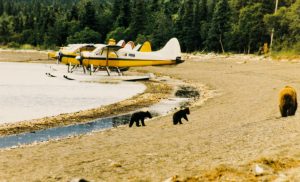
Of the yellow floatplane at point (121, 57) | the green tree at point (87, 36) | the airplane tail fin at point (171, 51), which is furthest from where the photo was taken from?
the green tree at point (87, 36)

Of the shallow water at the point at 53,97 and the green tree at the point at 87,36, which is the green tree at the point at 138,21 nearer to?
the green tree at the point at 87,36

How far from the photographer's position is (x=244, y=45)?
2594 inches

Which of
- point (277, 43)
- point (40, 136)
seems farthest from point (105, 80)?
point (277, 43)

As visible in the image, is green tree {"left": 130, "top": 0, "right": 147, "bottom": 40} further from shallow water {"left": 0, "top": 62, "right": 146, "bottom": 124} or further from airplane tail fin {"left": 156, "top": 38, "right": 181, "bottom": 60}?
shallow water {"left": 0, "top": 62, "right": 146, "bottom": 124}

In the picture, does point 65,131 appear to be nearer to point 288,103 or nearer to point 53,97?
point 288,103

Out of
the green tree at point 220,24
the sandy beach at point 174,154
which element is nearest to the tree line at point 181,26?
the green tree at point 220,24

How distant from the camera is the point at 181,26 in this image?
7706 cm

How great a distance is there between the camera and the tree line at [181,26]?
A: 191 ft

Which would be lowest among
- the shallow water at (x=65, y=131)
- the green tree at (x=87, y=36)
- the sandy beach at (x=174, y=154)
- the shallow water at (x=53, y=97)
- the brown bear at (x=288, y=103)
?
the shallow water at (x=53, y=97)

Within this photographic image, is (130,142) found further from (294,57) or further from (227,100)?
(294,57)

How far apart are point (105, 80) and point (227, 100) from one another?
13.1 m

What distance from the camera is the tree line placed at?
58.2m

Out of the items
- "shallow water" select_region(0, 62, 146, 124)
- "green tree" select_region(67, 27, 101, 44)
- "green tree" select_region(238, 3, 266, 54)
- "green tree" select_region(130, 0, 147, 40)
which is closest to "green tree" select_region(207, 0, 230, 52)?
"green tree" select_region(238, 3, 266, 54)

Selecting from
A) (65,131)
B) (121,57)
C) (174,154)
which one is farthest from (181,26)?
(174,154)
